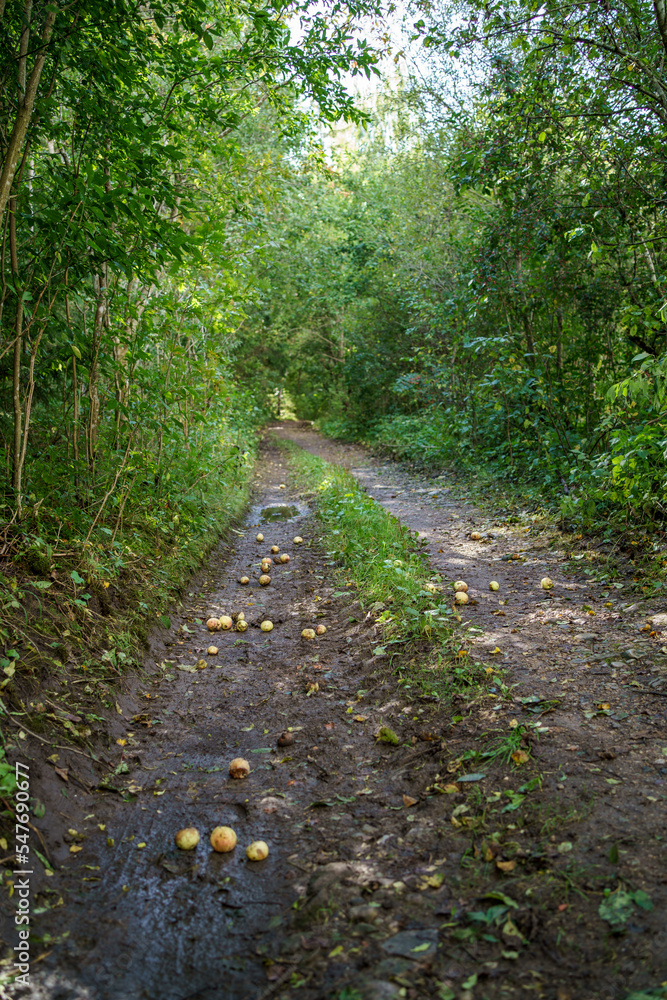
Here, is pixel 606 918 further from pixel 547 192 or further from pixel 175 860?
pixel 547 192

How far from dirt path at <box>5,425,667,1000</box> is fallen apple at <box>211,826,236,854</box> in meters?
0.04

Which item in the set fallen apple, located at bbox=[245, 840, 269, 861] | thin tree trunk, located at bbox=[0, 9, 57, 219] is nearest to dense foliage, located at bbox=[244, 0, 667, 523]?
thin tree trunk, located at bbox=[0, 9, 57, 219]

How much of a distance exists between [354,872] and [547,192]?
7014 millimetres

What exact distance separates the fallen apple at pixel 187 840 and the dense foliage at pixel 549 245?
11.9 ft

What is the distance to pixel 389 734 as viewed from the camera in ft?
10.1

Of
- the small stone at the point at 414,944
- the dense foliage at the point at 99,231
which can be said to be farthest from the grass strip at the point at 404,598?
the dense foliage at the point at 99,231

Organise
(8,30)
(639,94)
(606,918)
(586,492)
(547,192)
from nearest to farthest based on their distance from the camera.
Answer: (606,918), (8,30), (639,94), (586,492), (547,192)

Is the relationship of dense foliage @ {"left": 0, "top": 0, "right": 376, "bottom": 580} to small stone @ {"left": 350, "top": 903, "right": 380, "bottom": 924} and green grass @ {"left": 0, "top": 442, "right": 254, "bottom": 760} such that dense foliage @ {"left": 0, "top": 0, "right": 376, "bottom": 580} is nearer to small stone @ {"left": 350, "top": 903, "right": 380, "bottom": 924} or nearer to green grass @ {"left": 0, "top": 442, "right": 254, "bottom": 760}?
green grass @ {"left": 0, "top": 442, "right": 254, "bottom": 760}

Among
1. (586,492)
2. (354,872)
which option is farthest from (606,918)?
(586,492)

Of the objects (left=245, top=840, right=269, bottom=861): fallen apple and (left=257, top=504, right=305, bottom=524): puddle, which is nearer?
(left=245, top=840, right=269, bottom=861): fallen apple

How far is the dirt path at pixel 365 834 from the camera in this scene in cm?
180

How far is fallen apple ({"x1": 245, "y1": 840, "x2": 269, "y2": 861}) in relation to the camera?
93.8 inches

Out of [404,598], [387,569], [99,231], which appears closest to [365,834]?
[404,598]

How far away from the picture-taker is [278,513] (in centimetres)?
916
